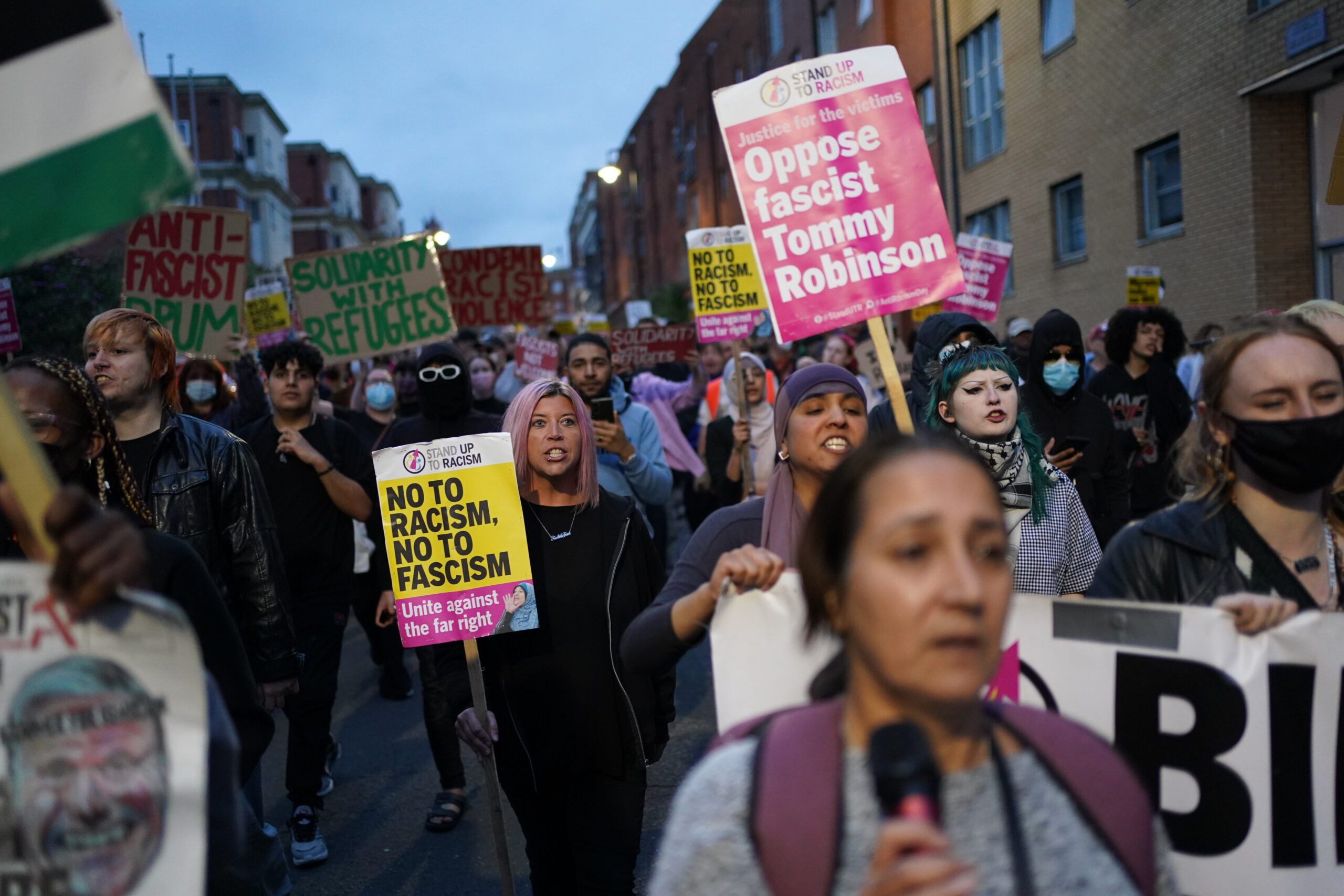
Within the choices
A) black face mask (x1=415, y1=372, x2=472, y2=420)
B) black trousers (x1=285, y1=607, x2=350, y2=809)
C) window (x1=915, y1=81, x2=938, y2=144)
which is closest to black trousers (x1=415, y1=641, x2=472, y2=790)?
black trousers (x1=285, y1=607, x2=350, y2=809)

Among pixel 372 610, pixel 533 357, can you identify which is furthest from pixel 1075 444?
pixel 533 357

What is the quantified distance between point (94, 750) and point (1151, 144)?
16869 millimetres

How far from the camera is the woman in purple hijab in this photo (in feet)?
10.2

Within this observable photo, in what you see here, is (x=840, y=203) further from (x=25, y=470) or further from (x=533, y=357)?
(x=533, y=357)

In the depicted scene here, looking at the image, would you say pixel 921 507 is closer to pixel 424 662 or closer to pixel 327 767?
pixel 424 662

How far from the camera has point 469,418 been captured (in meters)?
6.76

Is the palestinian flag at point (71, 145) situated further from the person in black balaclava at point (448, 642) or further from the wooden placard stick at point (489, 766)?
the person in black balaclava at point (448, 642)

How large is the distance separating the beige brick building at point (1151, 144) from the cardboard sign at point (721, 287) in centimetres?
624

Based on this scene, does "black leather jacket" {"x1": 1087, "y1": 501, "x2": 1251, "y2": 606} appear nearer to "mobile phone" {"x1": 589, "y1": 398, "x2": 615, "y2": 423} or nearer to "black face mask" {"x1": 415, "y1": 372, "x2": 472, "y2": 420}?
"mobile phone" {"x1": 589, "y1": 398, "x2": 615, "y2": 423}

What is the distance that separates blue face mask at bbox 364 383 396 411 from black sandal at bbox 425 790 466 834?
367cm

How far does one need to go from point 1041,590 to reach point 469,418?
3.66 metres

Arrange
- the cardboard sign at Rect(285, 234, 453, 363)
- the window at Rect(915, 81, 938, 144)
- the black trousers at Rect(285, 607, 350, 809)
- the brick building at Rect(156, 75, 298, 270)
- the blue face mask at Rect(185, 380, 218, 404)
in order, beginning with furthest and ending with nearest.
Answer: the brick building at Rect(156, 75, 298, 270) → the window at Rect(915, 81, 938, 144) → the cardboard sign at Rect(285, 234, 453, 363) → the blue face mask at Rect(185, 380, 218, 404) → the black trousers at Rect(285, 607, 350, 809)

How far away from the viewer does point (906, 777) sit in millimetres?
1359

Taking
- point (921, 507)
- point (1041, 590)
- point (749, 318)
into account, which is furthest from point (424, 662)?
point (749, 318)
